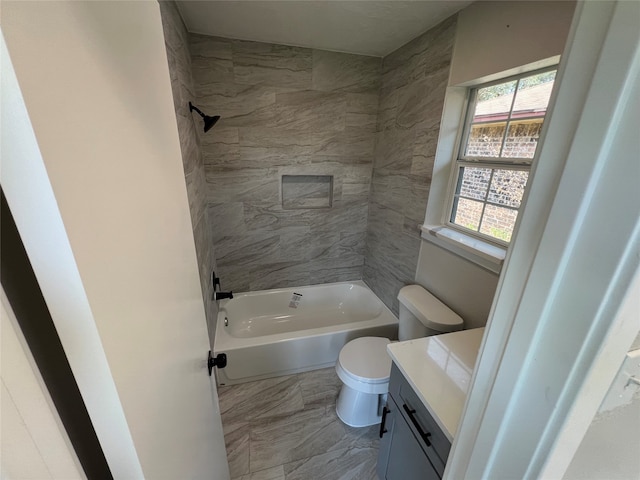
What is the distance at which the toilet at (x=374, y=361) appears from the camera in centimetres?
152

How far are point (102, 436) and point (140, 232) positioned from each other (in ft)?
1.01

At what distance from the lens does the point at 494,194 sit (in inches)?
59.4

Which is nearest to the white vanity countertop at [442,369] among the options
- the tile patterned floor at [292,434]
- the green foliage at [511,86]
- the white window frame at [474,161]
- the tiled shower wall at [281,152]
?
the white window frame at [474,161]

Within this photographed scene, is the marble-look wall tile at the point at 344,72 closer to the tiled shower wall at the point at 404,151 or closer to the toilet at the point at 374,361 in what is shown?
the tiled shower wall at the point at 404,151

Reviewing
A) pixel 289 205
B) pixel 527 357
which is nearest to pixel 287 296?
pixel 289 205

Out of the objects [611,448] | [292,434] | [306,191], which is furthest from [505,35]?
[292,434]

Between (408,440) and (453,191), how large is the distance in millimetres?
1424

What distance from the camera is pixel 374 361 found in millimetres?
1618

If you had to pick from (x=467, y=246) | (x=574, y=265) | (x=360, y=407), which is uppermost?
(x=574, y=265)

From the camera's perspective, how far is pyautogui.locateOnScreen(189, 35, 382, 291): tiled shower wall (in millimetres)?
2107

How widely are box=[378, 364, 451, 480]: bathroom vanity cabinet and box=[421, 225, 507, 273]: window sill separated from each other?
2.47ft

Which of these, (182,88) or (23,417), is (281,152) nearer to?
(182,88)

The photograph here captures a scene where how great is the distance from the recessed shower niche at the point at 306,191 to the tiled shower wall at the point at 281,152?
0.02 m

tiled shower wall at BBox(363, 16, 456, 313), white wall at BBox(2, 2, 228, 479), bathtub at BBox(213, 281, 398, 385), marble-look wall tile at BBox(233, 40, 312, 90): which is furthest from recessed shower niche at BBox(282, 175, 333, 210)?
white wall at BBox(2, 2, 228, 479)
